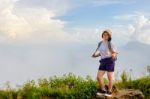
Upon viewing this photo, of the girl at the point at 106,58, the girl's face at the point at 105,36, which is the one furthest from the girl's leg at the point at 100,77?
the girl's face at the point at 105,36

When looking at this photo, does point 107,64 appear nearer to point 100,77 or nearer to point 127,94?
point 100,77

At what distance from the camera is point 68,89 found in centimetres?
1697

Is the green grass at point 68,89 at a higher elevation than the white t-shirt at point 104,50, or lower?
lower

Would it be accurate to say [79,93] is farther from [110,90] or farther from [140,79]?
[140,79]

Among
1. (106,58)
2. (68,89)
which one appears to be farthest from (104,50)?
(68,89)

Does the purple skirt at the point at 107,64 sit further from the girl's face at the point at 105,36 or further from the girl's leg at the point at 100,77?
the girl's face at the point at 105,36

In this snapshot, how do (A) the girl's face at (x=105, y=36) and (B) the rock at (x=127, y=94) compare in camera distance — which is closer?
(A) the girl's face at (x=105, y=36)

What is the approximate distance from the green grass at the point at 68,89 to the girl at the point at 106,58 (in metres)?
0.83

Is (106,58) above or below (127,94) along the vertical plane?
above

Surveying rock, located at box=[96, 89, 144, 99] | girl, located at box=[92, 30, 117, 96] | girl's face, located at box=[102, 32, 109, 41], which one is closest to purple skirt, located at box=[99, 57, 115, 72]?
girl, located at box=[92, 30, 117, 96]

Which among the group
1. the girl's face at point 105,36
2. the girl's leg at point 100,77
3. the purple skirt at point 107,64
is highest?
the girl's face at point 105,36

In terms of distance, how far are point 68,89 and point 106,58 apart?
1.87m

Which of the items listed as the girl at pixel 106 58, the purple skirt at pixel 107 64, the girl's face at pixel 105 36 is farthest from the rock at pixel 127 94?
the girl's face at pixel 105 36

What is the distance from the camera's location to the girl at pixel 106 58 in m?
15.9
